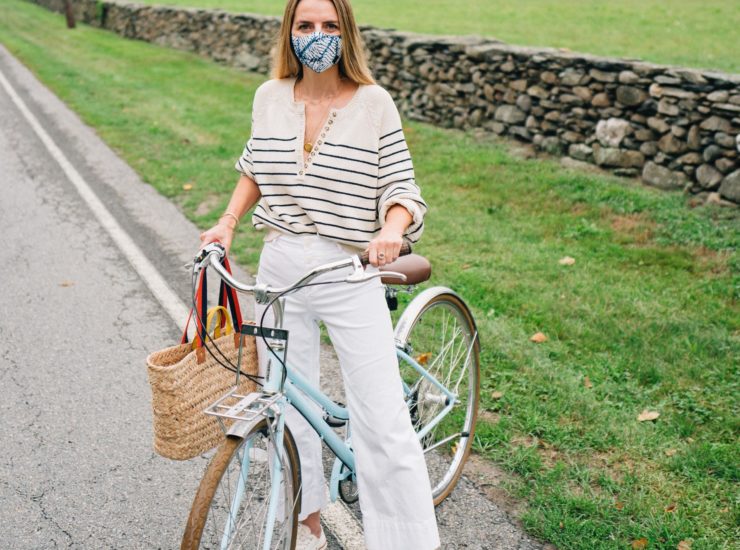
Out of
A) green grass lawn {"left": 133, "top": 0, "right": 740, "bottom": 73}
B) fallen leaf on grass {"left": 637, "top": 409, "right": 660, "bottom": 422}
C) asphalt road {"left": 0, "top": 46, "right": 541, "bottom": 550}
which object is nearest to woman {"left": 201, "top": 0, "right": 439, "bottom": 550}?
asphalt road {"left": 0, "top": 46, "right": 541, "bottom": 550}

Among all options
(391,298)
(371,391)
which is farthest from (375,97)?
(371,391)

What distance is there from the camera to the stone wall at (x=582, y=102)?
7.71 meters

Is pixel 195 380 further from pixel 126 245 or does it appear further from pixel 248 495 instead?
pixel 126 245

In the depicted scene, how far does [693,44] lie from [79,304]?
13896 mm

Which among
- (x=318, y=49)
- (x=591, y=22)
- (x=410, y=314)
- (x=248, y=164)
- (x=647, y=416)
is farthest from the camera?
(x=591, y=22)

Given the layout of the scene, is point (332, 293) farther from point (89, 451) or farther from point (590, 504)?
point (89, 451)

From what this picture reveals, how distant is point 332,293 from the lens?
107 inches

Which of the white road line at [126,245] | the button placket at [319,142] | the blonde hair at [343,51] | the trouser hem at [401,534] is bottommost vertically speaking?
the white road line at [126,245]

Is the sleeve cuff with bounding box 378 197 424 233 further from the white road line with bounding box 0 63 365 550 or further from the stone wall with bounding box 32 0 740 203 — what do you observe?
the stone wall with bounding box 32 0 740 203

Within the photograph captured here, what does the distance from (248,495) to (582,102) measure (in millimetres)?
7578

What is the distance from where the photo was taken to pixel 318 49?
266 cm

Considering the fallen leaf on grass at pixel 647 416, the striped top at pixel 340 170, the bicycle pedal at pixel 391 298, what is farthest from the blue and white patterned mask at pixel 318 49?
the fallen leaf on grass at pixel 647 416

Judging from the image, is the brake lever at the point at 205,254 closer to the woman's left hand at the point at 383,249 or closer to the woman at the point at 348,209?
the woman at the point at 348,209

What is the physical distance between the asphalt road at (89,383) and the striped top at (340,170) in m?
1.43
